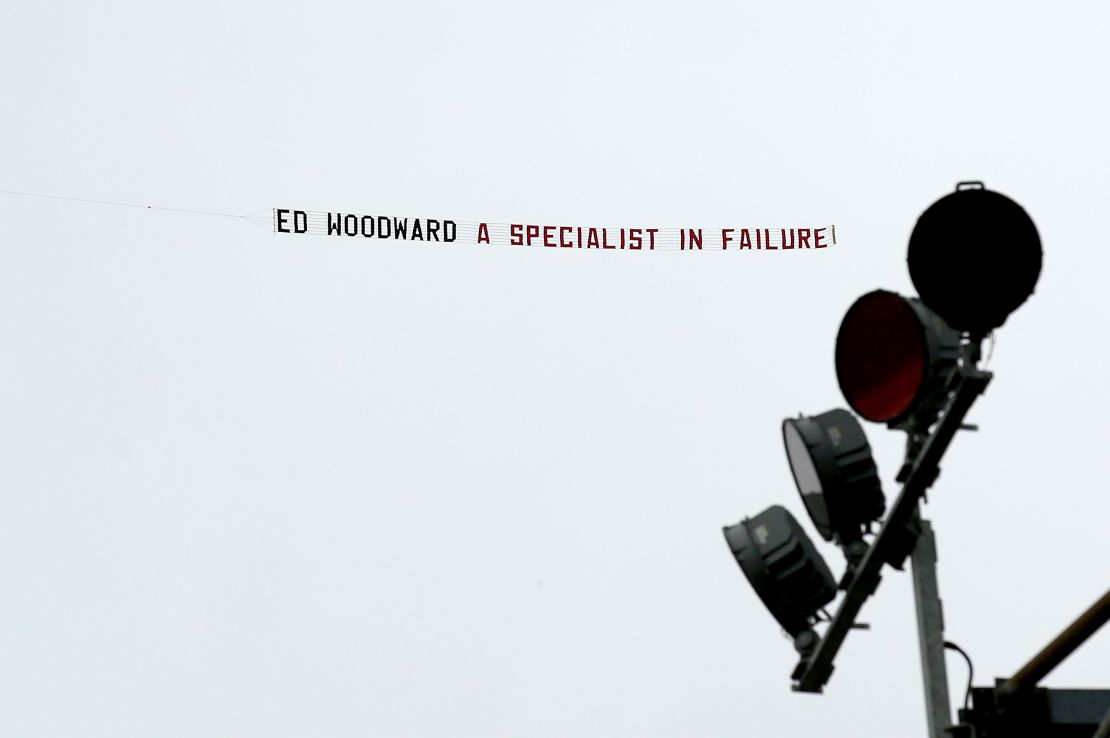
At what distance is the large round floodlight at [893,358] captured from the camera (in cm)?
518

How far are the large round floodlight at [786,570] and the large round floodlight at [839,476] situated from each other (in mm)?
139

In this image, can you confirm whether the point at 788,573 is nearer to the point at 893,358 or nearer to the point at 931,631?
the point at 931,631

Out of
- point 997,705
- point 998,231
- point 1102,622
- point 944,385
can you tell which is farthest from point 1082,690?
point 998,231

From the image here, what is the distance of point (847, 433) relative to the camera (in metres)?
5.73

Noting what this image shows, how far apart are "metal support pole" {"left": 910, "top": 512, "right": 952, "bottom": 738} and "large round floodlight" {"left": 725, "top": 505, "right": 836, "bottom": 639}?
59 cm

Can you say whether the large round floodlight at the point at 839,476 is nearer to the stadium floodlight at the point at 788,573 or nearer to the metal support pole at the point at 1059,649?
the stadium floodlight at the point at 788,573

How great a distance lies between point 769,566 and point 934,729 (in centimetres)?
110

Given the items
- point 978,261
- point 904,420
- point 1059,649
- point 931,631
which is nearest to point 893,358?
point 904,420

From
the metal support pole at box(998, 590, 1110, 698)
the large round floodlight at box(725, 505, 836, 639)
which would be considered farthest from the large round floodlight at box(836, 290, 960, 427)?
the metal support pole at box(998, 590, 1110, 698)

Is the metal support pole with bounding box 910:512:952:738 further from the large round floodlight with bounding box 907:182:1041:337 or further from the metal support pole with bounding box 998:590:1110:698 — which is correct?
the large round floodlight with bounding box 907:182:1041:337

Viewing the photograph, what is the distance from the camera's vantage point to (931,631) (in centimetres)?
517

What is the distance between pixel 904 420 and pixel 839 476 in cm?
49

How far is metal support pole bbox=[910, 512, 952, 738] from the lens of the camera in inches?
198

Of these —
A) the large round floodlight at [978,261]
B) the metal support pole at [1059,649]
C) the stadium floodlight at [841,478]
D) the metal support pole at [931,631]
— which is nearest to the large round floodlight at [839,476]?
the stadium floodlight at [841,478]
